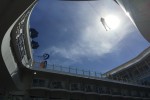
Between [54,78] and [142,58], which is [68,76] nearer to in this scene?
[54,78]

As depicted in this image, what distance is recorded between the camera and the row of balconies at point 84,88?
26484mm

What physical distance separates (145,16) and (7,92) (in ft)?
76.8

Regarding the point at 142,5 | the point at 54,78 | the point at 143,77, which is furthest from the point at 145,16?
the point at 143,77

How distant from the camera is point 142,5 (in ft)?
8.64

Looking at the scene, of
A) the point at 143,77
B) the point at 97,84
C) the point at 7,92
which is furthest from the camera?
the point at 143,77

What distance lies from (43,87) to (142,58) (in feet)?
91.1

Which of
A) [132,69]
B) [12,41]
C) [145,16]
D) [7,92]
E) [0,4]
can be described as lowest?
[145,16]

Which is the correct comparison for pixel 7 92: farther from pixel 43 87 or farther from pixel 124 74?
pixel 124 74

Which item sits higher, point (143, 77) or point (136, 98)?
point (143, 77)

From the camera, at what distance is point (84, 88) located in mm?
29656

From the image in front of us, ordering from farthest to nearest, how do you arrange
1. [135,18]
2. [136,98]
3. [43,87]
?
[136,98], [43,87], [135,18]

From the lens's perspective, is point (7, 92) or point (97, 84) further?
point (97, 84)

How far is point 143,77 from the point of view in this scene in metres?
41.0

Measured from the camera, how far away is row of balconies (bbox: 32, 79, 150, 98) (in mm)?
26484
